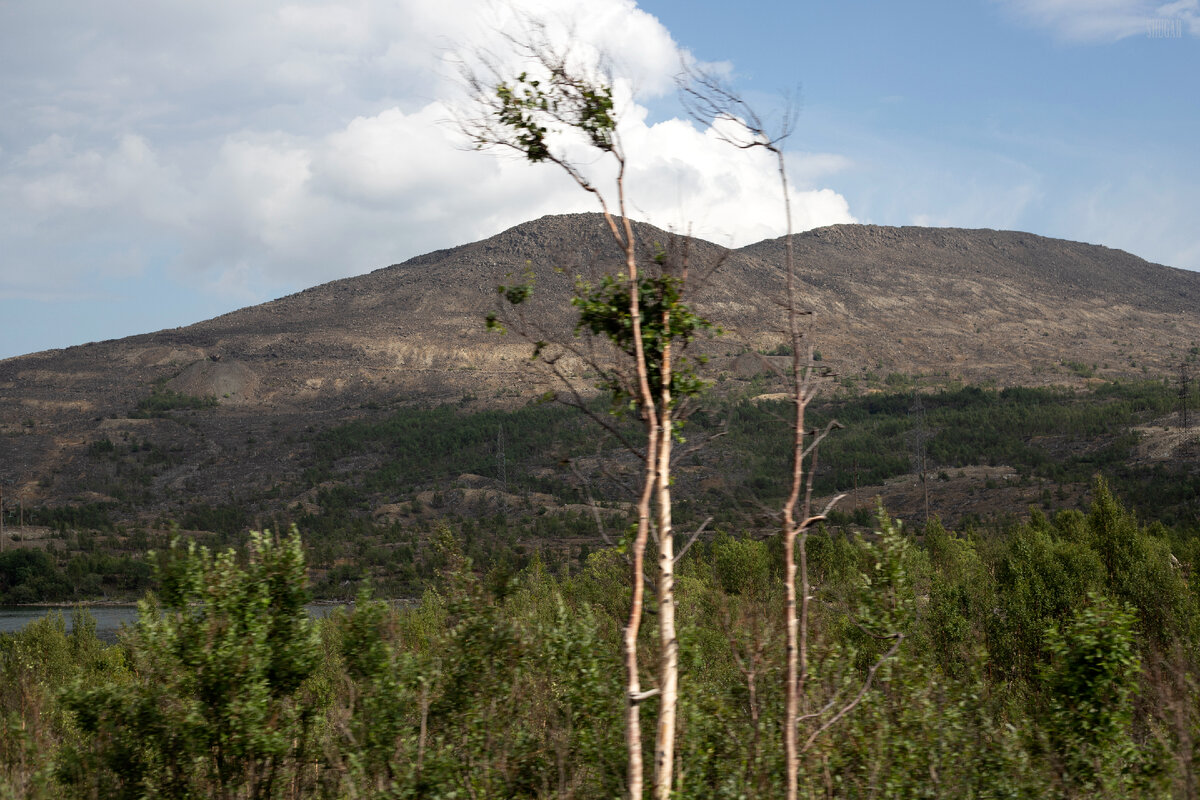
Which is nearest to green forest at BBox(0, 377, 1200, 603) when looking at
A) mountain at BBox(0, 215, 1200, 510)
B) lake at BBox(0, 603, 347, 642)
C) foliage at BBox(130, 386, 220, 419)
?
lake at BBox(0, 603, 347, 642)

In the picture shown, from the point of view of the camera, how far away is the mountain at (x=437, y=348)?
364ft

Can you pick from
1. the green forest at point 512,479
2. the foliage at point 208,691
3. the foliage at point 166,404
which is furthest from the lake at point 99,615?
the foliage at point 208,691

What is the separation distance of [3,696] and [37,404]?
9803 centimetres

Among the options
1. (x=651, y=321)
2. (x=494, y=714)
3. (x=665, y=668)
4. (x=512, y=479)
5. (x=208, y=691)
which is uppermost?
(x=651, y=321)

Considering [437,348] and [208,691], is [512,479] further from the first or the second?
[208,691]

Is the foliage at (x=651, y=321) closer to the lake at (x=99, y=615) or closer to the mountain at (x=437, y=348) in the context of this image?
the lake at (x=99, y=615)

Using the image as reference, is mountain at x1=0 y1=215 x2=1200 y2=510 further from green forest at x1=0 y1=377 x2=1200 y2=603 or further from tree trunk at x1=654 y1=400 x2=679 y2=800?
tree trunk at x1=654 y1=400 x2=679 y2=800

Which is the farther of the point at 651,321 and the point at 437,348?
the point at 437,348

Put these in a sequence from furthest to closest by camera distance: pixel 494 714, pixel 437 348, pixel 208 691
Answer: pixel 437 348
pixel 494 714
pixel 208 691

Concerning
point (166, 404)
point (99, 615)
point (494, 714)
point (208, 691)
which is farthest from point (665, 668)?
point (166, 404)

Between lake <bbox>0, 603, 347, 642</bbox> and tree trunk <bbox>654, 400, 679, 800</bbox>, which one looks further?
lake <bbox>0, 603, 347, 642</bbox>

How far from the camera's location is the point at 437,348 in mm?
135500

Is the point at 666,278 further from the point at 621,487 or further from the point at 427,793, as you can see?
the point at 427,793

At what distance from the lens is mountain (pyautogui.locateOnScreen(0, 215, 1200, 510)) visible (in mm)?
110812
